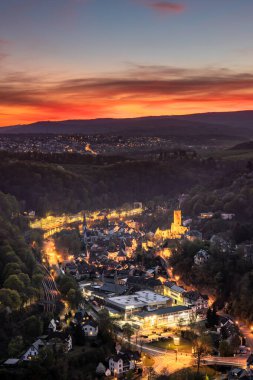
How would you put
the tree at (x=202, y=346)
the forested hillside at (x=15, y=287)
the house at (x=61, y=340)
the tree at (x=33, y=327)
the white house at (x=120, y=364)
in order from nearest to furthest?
the white house at (x=120, y=364), the house at (x=61, y=340), the tree at (x=202, y=346), the tree at (x=33, y=327), the forested hillside at (x=15, y=287)

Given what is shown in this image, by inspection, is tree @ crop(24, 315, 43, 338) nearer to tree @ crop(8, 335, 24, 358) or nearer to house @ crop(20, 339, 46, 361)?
tree @ crop(8, 335, 24, 358)

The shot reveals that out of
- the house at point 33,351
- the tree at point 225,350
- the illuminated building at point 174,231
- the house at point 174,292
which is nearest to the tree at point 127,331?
the tree at point 225,350

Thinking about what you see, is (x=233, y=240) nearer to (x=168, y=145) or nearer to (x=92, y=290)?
(x=92, y=290)

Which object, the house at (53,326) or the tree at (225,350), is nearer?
the tree at (225,350)

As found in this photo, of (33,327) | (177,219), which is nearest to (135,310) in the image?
(33,327)

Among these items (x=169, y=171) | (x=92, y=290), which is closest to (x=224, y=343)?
(x=92, y=290)

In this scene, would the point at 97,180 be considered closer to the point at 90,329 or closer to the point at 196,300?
the point at 196,300

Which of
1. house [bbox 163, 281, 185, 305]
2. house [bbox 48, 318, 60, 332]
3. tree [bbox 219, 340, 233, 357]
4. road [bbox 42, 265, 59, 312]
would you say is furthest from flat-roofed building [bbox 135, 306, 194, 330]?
house [bbox 48, 318, 60, 332]

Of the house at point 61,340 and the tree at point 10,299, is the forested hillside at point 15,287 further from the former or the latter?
the house at point 61,340
